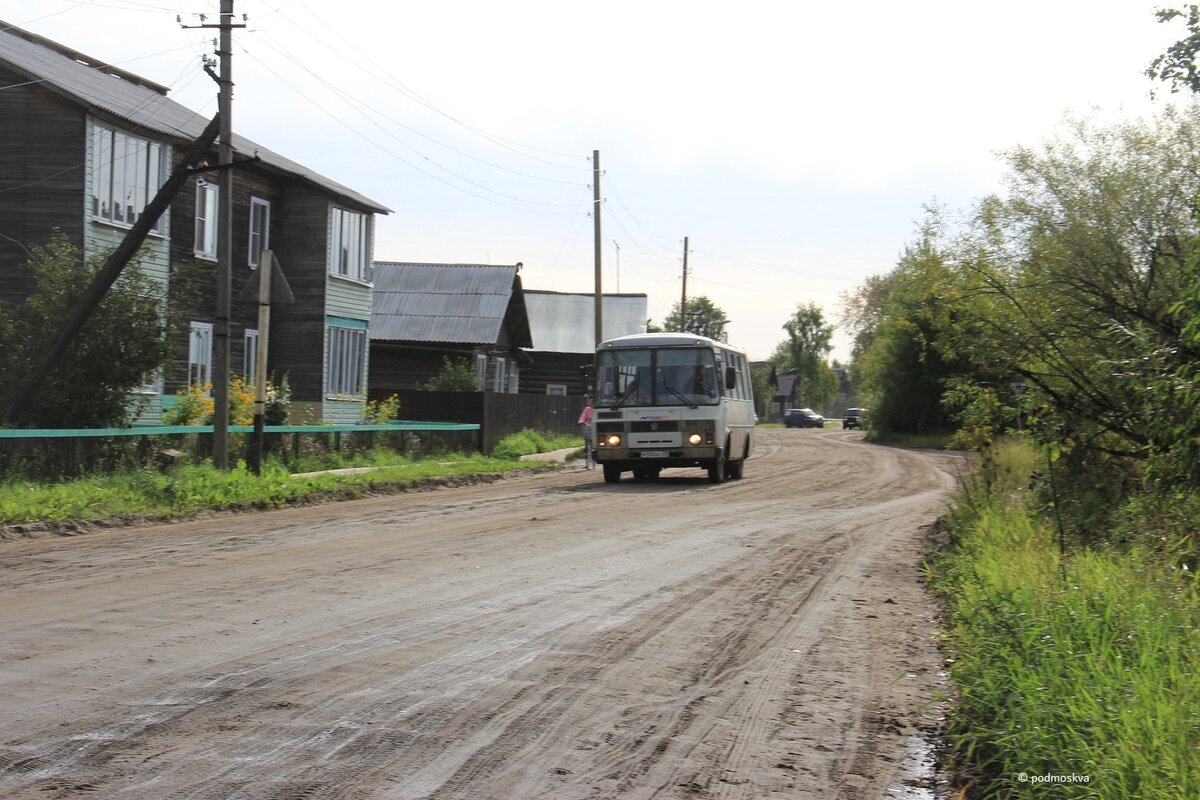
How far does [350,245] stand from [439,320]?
11960 millimetres

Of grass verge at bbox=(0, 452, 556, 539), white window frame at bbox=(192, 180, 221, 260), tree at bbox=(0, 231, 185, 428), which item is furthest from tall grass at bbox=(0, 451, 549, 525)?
white window frame at bbox=(192, 180, 221, 260)

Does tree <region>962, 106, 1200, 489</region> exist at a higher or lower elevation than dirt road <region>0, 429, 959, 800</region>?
higher

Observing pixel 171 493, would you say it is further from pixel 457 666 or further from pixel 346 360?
pixel 346 360

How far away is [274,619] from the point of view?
8102 mm

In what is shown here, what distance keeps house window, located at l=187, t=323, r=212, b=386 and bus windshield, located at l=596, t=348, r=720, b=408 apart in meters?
10.1

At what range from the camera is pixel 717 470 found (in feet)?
80.9

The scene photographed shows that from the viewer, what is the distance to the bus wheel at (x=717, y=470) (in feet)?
80.4

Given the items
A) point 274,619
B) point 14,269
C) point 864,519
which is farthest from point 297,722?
point 14,269

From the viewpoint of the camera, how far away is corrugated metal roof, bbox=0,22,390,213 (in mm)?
23469

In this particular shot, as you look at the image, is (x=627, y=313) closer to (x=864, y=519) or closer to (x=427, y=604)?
(x=864, y=519)

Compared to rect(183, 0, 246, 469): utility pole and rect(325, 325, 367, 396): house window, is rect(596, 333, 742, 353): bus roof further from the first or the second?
rect(325, 325, 367, 396): house window

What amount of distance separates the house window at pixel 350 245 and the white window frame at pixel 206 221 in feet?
14.3

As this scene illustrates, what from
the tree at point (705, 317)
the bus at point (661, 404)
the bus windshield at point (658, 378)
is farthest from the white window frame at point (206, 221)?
the tree at point (705, 317)

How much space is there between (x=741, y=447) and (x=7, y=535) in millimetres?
17387
